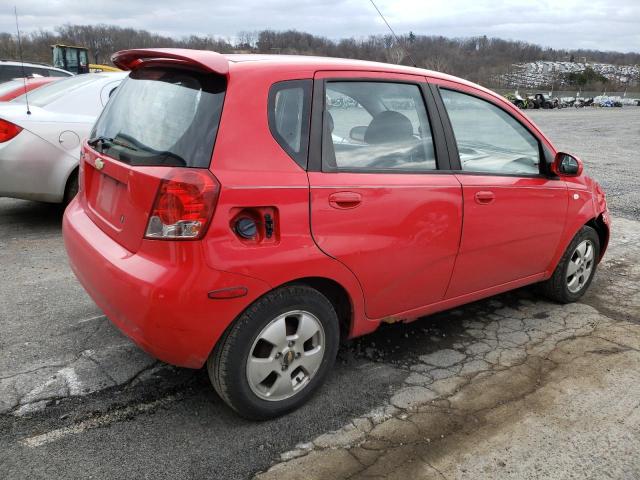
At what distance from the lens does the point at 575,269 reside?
433 cm

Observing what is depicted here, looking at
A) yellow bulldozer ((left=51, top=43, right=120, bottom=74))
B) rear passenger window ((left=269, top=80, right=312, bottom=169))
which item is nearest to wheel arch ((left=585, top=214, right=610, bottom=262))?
rear passenger window ((left=269, top=80, right=312, bottom=169))

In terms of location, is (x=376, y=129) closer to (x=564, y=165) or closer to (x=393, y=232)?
(x=393, y=232)

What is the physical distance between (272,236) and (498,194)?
5.27 ft

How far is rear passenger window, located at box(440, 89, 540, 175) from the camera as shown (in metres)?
3.36

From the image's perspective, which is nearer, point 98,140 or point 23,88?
point 98,140

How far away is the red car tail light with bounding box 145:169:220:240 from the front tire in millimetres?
451

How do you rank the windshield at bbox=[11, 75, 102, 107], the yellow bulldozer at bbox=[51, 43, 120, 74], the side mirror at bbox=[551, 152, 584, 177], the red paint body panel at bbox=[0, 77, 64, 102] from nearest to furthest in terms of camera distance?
1. the side mirror at bbox=[551, 152, 584, 177]
2. the windshield at bbox=[11, 75, 102, 107]
3. the red paint body panel at bbox=[0, 77, 64, 102]
4. the yellow bulldozer at bbox=[51, 43, 120, 74]

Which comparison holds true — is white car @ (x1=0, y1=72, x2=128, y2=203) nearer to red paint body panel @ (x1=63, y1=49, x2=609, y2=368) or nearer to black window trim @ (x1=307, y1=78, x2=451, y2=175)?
red paint body panel @ (x1=63, y1=49, x2=609, y2=368)

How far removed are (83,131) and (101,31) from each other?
34777 millimetres

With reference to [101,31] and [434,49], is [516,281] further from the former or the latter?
[101,31]

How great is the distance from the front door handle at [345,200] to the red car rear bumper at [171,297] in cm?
52

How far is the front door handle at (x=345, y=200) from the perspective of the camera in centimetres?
266

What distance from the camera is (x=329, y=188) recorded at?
2.65 meters

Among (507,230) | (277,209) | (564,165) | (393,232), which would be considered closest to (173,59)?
(277,209)
